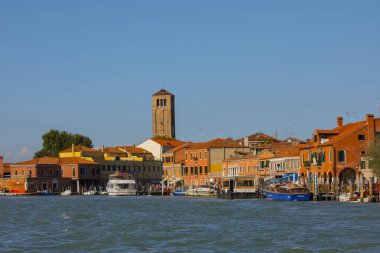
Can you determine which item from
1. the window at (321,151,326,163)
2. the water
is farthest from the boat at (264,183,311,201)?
the water

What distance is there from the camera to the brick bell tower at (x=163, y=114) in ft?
523

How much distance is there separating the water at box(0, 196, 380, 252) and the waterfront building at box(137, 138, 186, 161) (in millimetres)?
79776

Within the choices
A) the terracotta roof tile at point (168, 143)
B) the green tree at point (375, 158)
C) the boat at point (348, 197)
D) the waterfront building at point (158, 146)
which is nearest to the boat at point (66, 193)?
the waterfront building at point (158, 146)

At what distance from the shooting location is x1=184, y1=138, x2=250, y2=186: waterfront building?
106812 millimetres

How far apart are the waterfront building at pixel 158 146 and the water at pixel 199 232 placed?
7978cm

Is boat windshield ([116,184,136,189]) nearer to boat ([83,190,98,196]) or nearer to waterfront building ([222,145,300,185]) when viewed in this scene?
boat ([83,190,98,196])

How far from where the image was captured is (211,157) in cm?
10819

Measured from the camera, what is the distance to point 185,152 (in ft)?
376

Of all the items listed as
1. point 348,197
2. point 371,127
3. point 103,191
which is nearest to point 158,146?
point 103,191

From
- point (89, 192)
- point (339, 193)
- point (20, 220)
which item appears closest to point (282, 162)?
point (339, 193)

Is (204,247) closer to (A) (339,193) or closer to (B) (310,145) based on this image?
(A) (339,193)

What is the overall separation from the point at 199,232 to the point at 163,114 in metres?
122

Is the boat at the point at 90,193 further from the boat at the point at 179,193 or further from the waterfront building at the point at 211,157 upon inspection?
the boat at the point at 179,193

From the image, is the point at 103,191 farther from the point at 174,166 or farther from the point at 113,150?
the point at 113,150
